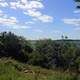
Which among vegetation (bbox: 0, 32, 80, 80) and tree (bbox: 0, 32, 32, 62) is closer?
vegetation (bbox: 0, 32, 80, 80)

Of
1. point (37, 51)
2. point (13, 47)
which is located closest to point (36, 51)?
point (37, 51)

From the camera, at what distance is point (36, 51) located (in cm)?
3778

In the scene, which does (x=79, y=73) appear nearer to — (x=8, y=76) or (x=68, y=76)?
(x=68, y=76)

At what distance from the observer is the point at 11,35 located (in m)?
39.8

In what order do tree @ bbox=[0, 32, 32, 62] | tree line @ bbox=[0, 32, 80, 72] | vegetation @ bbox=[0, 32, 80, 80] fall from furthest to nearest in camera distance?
tree @ bbox=[0, 32, 32, 62] < tree line @ bbox=[0, 32, 80, 72] < vegetation @ bbox=[0, 32, 80, 80]

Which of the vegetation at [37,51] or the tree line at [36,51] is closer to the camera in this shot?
Answer: the vegetation at [37,51]

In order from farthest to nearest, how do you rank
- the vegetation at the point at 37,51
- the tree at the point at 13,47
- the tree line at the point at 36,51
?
the tree at the point at 13,47 < the tree line at the point at 36,51 < the vegetation at the point at 37,51

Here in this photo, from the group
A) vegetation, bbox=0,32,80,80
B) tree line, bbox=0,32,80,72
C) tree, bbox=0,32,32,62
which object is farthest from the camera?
tree, bbox=0,32,32,62

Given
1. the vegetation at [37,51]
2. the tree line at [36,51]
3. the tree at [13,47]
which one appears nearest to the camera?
the vegetation at [37,51]

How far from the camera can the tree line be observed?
35.1 meters

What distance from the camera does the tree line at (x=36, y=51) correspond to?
3506 centimetres

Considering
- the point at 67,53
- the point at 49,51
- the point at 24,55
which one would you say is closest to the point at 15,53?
the point at 24,55

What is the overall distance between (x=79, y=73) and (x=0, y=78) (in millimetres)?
3268

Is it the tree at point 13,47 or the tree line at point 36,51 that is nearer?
the tree line at point 36,51
